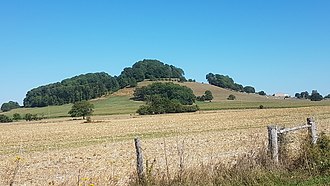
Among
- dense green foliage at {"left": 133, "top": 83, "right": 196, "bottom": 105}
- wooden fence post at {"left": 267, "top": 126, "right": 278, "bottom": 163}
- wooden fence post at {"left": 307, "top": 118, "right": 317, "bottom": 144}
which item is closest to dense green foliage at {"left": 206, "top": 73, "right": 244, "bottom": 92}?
dense green foliage at {"left": 133, "top": 83, "right": 196, "bottom": 105}

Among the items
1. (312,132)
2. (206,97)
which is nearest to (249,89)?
(206,97)

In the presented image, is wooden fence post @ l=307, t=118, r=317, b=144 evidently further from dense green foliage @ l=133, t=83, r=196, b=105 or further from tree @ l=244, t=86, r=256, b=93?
tree @ l=244, t=86, r=256, b=93

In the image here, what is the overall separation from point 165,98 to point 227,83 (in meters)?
76.6

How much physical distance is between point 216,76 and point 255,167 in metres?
188

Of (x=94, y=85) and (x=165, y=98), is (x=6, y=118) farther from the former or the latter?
(x=94, y=85)

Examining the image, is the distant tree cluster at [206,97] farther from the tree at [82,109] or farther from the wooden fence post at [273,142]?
the wooden fence post at [273,142]

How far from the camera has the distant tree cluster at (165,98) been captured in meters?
102

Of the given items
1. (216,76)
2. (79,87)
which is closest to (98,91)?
(79,87)

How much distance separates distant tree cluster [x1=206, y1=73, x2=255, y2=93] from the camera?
607 ft

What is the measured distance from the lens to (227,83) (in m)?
186

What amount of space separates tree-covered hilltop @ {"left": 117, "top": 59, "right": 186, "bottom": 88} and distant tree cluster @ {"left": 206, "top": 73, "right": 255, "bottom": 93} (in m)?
16.1

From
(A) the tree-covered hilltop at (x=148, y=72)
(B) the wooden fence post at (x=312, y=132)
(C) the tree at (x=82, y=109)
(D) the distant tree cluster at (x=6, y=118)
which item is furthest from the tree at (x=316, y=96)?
(B) the wooden fence post at (x=312, y=132)

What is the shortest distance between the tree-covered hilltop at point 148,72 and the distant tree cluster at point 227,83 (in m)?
16.1

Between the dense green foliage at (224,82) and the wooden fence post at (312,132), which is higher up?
the dense green foliage at (224,82)
